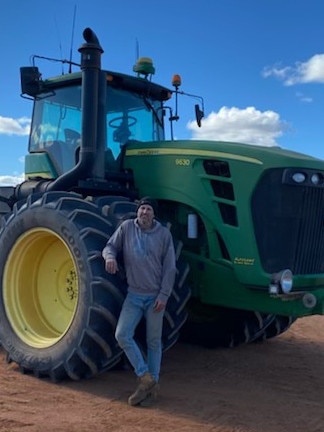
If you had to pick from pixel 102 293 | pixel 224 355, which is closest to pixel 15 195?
pixel 102 293

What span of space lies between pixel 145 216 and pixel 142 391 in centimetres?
141

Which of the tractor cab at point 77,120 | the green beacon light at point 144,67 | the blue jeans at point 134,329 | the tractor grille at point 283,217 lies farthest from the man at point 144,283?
the green beacon light at point 144,67

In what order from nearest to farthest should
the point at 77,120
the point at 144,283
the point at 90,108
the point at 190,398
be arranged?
the point at 144,283
the point at 190,398
the point at 90,108
the point at 77,120

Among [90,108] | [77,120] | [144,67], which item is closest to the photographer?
[90,108]

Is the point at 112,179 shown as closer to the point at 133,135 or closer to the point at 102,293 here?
the point at 133,135

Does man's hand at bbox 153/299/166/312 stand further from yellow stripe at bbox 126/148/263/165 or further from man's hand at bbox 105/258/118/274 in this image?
yellow stripe at bbox 126/148/263/165

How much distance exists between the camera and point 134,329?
4.87 metres

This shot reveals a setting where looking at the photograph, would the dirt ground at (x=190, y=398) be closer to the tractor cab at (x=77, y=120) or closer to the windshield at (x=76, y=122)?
the tractor cab at (x=77, y=120)

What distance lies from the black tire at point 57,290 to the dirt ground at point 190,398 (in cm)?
26

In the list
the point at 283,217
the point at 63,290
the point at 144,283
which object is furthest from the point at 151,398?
the point at 283,217

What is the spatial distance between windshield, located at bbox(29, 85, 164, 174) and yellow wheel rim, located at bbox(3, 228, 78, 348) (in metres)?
1.09

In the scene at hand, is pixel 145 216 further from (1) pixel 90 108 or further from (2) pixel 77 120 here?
(2) pixel 77 120

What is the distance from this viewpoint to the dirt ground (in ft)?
14.3

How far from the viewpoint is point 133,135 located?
22.1 feet
